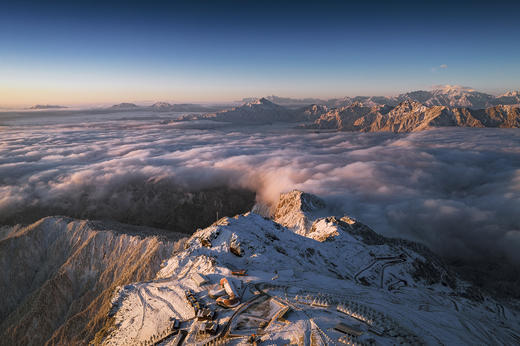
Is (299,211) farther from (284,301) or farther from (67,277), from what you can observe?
(67,277)

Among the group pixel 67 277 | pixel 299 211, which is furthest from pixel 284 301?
pixel 67 277

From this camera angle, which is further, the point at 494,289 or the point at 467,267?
the point at 467,267

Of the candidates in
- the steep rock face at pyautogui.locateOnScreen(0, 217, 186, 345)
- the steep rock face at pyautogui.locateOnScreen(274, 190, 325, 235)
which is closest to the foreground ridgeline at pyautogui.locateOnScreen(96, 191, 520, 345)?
the steep rock face at pyautogui.locateOnScreen(274, 190, 325, 235)

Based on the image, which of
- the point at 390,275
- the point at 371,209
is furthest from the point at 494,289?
the point at 390,275

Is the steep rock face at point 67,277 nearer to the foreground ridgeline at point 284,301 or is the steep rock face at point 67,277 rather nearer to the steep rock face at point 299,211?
the steep rock face at point 299,211

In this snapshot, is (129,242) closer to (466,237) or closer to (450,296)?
(450,296)

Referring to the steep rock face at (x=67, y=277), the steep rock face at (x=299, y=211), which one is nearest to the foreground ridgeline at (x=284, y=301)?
the steep rock face at (x=299, y=211)

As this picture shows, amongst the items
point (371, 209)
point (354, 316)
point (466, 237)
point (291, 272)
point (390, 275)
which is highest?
point (354, 316)
